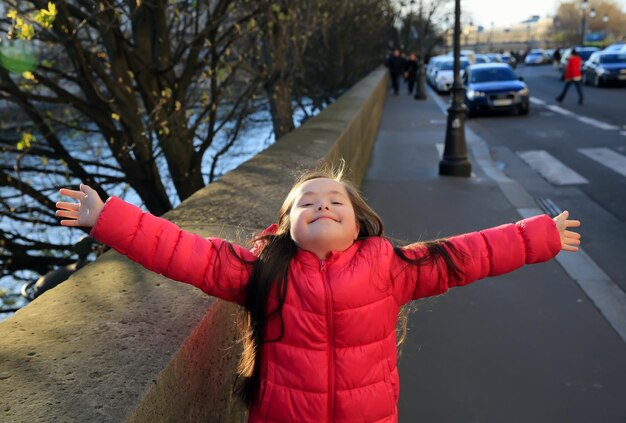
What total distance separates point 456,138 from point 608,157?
10.9 ft

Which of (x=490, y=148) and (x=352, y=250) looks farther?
(x=490, y=148)

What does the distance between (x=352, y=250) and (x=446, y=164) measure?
783 centimetres

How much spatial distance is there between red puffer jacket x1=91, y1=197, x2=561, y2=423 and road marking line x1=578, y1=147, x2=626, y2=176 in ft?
29.2

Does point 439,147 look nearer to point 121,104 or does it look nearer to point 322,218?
point 121,104

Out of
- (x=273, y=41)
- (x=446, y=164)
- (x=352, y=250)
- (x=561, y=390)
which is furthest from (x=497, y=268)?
(x=273, y=41)

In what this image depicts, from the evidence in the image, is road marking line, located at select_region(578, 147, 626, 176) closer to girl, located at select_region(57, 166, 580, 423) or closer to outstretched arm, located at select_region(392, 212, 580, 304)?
outstretched arm, located at select_region(392, 212, 580, 304)

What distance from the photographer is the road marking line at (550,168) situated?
9469mm

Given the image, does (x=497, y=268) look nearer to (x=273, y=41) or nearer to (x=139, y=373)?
(x=139, y=373)

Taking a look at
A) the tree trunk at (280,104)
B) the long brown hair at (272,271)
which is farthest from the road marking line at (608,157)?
the long brown hair at (272,271)

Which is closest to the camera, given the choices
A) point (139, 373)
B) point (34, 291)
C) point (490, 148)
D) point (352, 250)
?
point (139, 373)

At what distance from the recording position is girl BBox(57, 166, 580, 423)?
1901 millimetres

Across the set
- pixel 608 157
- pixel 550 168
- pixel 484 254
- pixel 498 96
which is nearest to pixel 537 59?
pixel 498 96

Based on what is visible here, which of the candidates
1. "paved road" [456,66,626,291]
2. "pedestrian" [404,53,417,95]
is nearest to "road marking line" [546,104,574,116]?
"paved road" [456,66,626,291]

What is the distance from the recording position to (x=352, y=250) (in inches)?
80.4
